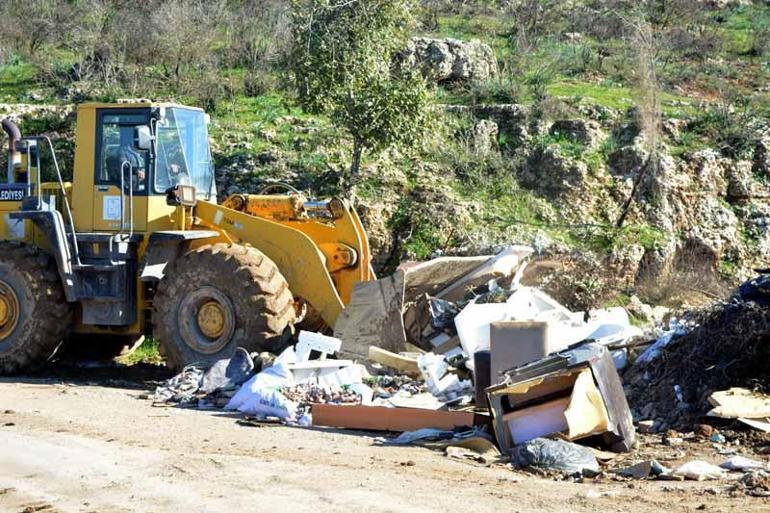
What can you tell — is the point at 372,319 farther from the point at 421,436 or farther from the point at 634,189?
the point at 634,189

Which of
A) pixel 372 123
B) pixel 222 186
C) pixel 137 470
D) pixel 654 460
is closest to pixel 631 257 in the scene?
pixel 372 123

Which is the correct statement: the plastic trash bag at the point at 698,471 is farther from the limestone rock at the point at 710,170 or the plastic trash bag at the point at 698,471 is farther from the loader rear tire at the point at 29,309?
the limestone rock at the point at 710,170

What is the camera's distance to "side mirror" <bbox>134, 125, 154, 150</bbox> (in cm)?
1169

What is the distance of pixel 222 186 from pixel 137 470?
10.6 meters

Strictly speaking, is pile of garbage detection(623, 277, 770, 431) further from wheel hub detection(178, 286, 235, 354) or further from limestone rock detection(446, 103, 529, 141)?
limestone rock detection(446, 103, 529, 141)

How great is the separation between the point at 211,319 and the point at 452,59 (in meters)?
10.9

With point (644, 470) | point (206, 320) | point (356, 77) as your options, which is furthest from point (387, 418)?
point (356, 77)

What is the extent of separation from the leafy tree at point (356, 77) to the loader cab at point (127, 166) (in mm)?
5118

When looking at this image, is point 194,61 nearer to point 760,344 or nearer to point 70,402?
point 70,402

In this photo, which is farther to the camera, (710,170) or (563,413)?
(710,170)

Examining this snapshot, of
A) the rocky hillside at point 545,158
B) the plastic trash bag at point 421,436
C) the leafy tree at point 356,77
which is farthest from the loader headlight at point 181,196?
the leafy tree at point 356,77

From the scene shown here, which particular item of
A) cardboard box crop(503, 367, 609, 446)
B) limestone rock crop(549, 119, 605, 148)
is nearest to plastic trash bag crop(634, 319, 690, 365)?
cardboard box crop(503, 367, 609, 446)

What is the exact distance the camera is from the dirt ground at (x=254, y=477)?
22.1ft

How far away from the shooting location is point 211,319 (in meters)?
11.6
